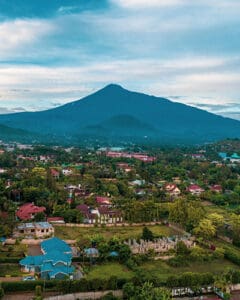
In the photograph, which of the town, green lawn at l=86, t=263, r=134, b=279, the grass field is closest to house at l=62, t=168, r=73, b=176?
the town

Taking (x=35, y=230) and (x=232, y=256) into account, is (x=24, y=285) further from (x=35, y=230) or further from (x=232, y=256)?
(x=232, y=256)

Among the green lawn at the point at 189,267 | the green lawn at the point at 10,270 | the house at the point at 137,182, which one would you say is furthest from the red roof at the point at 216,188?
the green lawn at the point at 10,270

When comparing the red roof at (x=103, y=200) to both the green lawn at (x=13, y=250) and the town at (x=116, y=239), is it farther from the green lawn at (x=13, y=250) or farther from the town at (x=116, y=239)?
the green lawn at (x=13, y=250)

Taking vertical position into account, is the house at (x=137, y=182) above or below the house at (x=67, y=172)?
below

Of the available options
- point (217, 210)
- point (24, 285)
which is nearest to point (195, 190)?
point (217, 210)

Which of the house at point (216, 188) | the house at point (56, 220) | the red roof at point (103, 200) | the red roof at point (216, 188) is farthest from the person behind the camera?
the red roof at point (216, 188)

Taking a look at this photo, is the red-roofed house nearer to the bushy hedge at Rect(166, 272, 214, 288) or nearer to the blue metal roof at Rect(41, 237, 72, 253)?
the blue metal roof at Rect(41, 237, 72, 253)

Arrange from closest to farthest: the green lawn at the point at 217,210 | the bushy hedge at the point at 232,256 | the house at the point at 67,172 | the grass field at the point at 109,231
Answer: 1. the bushy hedge at the point at 232,256
2. the grass field at the point at 109,231
3. the green lawn at the point at 217,210
4. the house at the point at 67,172
